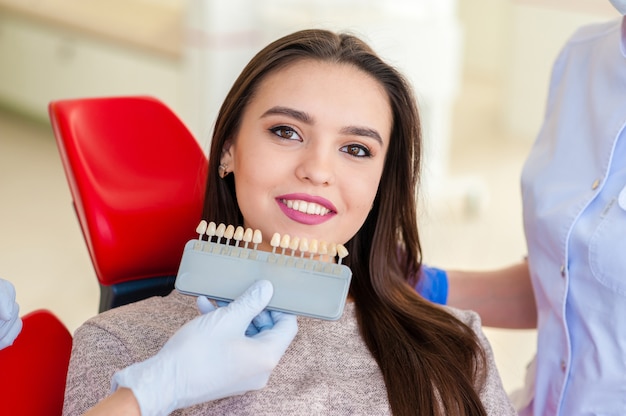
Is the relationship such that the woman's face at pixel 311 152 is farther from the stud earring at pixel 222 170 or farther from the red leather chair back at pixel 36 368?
the red leather chair back at pixel 36 368

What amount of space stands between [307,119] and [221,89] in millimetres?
2204

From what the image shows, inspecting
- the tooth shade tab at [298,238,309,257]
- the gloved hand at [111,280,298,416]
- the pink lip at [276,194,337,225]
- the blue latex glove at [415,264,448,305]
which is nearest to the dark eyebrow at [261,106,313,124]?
the pink lip at [276,194,337,225]

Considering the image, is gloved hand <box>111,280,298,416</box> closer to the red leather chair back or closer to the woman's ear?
the red leather chair back

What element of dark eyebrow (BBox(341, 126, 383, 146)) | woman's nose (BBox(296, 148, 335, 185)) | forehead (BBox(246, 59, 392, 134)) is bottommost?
woman's nose (BBox(296, 148, 335, 185))

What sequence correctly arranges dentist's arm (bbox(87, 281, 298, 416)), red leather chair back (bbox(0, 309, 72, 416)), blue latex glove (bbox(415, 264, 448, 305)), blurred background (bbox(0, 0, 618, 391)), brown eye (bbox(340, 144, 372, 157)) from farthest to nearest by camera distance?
blurred background (bbox(0, 0, 618, 391))
blue latex glove (bbox(415, 264, 448, 305))
brown eye (bbox(340, 144, 372, 157))
red leather chair back (bbox(0, 309, 72, 416))
dentist's arm (bbox(87, 281, 298, 416))

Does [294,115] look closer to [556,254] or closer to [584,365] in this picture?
[556,254]

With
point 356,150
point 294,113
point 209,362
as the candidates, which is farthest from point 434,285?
point 209,362

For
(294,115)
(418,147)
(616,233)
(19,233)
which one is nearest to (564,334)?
(616,233)

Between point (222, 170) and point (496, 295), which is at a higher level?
point (222, 170)

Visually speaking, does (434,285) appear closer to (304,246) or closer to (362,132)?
(362,132)

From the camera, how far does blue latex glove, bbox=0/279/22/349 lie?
1154 mm

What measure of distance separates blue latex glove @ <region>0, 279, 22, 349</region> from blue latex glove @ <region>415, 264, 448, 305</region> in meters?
0.75

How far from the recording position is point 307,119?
1326 mm

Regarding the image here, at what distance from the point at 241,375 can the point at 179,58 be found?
3035 mm
